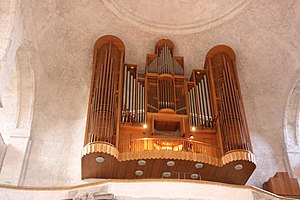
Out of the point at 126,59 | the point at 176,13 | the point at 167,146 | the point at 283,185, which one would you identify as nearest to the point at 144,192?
the point at 167,146

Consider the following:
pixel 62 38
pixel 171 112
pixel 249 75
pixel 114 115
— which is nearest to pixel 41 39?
pixel 62 38

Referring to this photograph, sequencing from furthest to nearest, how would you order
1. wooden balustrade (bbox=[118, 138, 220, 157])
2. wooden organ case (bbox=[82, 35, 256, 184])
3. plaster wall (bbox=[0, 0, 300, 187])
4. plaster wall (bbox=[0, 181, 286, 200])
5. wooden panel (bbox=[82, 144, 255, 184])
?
plaster wall (bbox=[0, 0, 300, 187])
wooden balustrade (bbox=[118, 138, 220, 157])
wooden organ case (bbox=[82, 35, 256, 184])
wooden panel (bbox=[82, 144, 255, 184])
plaster wall (bbox=[0, 181, 286, 200])

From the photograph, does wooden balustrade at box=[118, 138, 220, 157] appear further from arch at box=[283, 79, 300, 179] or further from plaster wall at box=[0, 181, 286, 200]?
arch at box=[283, 79, 300, 179]

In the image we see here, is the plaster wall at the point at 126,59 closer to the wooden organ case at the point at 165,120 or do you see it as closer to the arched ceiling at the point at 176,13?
the arched ceiling at the point at 176,13

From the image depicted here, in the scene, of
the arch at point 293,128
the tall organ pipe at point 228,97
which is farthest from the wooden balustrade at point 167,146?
the arch at point 293,128

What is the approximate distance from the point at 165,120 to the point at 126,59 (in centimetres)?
431

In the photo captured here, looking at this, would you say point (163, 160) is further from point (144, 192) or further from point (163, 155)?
point (144, 192)

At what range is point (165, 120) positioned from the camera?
49.8 feet

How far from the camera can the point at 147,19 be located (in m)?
17.8

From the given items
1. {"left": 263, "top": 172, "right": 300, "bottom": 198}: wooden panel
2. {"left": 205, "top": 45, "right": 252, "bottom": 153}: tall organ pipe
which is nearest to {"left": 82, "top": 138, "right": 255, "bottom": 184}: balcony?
{"left": 205, "top": 45, "right": 252, "bottom": 153}: tall organ pipe

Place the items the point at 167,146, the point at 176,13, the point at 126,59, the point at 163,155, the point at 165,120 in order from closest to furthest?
the point at 163,155 → the point at 167,146 → the point at 165,120 → the point at 176,13 → the point at 126,59

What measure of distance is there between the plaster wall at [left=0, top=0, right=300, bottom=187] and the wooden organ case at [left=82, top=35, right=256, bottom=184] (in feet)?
2.98

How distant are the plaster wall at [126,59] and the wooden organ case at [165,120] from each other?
A: 35.8 inches

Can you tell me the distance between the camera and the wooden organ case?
1337 cm
